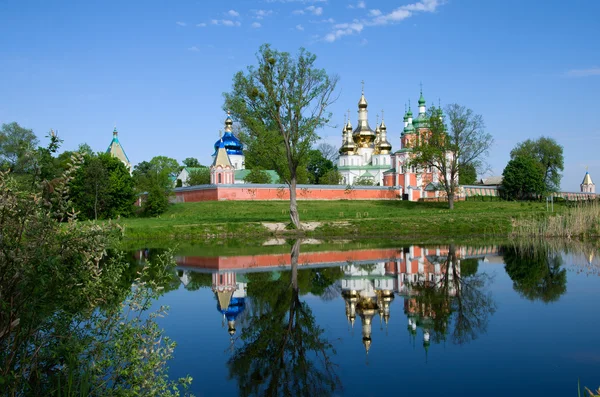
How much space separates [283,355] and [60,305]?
12.4 ft

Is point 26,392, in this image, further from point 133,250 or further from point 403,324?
point 133,250

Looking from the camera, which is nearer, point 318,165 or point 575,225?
point 575,225

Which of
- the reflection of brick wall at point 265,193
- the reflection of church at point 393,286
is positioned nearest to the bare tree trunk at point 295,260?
the reflection of church at point 393,286

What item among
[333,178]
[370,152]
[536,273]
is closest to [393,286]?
[536,273]

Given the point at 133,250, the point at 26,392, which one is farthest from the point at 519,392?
the point at 133,250

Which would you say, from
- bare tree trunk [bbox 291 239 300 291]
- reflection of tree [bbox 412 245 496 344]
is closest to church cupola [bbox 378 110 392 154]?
bare tree trunk [bbox 291 239 300 291]

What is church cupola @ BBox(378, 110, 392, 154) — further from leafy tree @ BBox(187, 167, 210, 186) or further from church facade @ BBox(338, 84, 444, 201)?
leafy tree @ BBox(187, 167, 210, 186)

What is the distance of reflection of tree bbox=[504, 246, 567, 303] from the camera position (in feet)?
43.0

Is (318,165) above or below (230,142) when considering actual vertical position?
below

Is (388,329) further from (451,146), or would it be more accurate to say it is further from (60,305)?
(451,146)

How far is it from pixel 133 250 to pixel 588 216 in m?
21.7

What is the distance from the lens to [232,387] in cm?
684

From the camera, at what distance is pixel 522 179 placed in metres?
66.4

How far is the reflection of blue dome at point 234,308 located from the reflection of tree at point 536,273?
6421 millimetres
